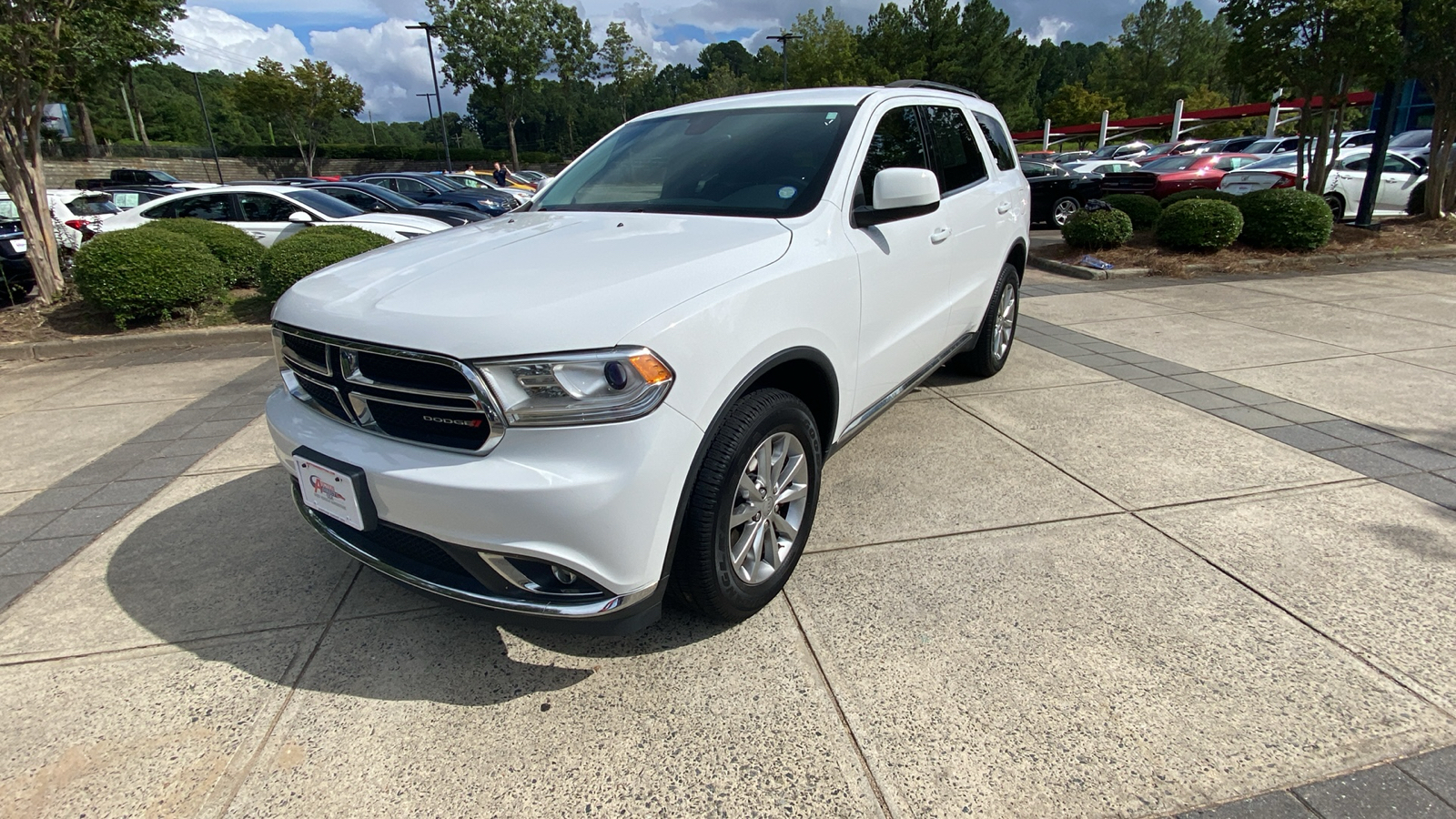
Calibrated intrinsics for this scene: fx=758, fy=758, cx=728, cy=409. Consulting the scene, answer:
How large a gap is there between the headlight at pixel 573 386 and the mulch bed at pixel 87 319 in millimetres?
6917

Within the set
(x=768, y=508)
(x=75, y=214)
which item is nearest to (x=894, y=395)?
(x=768, y=508)

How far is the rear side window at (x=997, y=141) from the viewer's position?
15.9 feet

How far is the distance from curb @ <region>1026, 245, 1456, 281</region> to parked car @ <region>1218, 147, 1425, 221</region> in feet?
6.66

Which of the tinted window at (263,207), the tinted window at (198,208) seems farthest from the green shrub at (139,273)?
the tinted window at (198,208)

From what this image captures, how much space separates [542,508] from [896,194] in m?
1.75

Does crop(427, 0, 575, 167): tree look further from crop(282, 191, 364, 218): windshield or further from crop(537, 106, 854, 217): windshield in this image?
crop(537, 106, 854, 217): windshield

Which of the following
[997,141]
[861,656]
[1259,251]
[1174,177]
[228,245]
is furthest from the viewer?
[1174,177]

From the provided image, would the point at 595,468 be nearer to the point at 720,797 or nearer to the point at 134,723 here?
the point at 720,797

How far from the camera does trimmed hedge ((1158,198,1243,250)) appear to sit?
9766 millimetres

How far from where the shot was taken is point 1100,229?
10.4 m

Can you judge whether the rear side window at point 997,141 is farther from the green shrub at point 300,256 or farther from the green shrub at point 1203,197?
the green shrub at point 1203,197

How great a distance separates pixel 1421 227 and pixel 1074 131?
160ft

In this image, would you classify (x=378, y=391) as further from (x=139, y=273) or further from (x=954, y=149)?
(x=139, y=273)

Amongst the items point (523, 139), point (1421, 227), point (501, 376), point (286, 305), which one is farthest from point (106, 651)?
point (523, 139)
